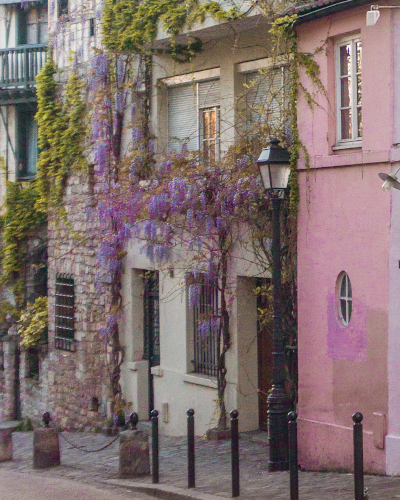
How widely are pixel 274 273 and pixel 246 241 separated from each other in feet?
7.76

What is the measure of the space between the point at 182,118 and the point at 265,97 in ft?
7.96

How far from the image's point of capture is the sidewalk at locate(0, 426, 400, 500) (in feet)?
32.5

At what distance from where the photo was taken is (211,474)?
11.6 metres

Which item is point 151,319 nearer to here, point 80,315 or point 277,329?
point 80,315

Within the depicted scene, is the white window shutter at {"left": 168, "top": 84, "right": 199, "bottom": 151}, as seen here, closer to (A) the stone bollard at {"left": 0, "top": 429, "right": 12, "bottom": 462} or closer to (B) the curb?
(A) the stone bollard at {"left": 0, "top": 429, "right": 12, "bottom": 462}

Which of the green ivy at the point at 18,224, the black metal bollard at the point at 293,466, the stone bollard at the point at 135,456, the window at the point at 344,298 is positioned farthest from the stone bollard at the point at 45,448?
the green ivy at the point at 18,224

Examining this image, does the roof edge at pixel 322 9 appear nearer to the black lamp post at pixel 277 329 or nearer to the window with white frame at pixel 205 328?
the black lamp post at pixel 277 329

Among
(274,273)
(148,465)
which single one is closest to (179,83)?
(274,273)

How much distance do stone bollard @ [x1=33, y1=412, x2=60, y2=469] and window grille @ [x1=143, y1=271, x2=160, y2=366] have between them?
3.32m

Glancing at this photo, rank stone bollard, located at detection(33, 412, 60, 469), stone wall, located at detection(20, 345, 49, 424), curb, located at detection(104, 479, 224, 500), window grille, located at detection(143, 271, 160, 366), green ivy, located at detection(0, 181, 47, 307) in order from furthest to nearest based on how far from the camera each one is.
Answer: green ivy, located at detection(0, 181, 47, 307), stone wall, located at detection(20, 345, 49, 424), window grille, located at detection(143, 271, 160, 366), stone bollard, located at detection(33, 412, 60, 469), curb, located at detection(104, 479, 224, 500)

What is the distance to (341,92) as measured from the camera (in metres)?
11.6

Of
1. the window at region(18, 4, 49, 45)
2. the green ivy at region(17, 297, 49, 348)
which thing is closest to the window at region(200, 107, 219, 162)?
the green ivy at region(17, 297, 49, 348)

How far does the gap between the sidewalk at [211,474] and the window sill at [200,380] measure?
0.85 metres

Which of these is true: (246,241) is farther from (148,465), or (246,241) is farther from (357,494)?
(357,494)
